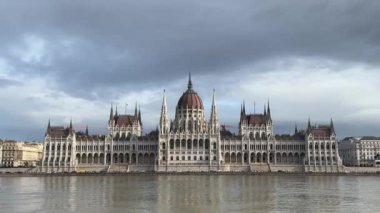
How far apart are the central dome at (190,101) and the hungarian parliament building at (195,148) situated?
525 mm

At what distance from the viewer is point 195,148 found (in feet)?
571

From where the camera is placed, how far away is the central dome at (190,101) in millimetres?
188663

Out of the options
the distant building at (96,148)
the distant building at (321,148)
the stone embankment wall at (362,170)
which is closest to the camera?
the stone embankment wall at (362,170)

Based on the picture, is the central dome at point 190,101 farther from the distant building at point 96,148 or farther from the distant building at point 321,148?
the distant building at point 321,148

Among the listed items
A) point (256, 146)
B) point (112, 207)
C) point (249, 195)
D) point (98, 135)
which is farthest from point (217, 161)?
point (112, 207)

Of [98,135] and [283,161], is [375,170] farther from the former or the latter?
[98,135]

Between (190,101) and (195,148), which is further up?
(190,101)

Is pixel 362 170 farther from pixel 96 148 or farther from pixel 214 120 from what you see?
pixel 96 148

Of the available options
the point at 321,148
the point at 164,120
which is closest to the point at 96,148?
the point at 164,120

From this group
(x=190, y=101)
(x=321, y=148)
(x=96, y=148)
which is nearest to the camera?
(x=321, y=148)

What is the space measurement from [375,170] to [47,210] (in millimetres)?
128070

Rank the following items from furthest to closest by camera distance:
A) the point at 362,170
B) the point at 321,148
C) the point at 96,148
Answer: the point at 96,148
the point at 321,148
the point at 362,170

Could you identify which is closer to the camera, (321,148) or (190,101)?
(321,148)

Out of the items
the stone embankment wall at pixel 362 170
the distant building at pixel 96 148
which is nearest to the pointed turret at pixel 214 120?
the distant building at pixel 96 148
